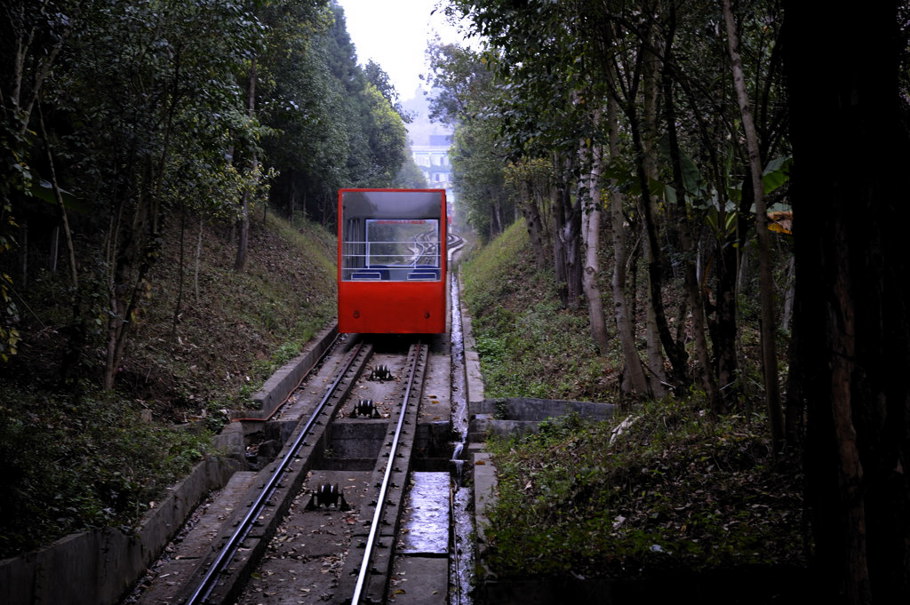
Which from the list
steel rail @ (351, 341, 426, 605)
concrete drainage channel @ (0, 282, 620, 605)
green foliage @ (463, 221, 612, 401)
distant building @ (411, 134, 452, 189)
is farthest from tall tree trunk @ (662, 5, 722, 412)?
distant building @ (411, 134, 452, 189)

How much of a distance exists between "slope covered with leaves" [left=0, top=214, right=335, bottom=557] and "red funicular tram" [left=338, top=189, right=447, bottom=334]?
5.96 feet

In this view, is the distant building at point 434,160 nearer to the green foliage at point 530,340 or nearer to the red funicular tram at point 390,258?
the green foliage at point 530,340

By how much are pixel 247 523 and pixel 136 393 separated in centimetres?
416

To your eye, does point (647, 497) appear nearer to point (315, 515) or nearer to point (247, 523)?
point (315, 515)

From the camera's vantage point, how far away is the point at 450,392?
14.3m

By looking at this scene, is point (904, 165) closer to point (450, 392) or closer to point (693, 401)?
point (693, 401)

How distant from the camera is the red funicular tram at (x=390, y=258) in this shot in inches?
651

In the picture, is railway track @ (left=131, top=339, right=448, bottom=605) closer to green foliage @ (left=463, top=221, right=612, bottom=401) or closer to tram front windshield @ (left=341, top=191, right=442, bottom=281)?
green foliage @ (left=463, top=221, right=612, bottom=401)

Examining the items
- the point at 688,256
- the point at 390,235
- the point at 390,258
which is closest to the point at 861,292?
the point at 688,256

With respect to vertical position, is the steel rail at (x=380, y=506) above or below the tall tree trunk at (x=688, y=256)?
below

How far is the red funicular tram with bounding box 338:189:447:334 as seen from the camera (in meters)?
16.5

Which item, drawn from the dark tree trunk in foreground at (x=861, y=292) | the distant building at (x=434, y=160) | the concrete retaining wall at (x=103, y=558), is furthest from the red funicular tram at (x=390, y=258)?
the distant building at (x=434, y=160)

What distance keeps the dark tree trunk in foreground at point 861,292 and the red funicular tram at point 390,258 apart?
12955mm

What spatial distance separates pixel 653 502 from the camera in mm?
6398
